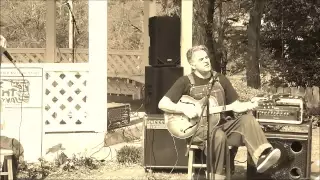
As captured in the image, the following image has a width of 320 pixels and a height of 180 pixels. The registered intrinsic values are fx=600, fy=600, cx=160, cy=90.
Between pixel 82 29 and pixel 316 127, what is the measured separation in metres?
15.2

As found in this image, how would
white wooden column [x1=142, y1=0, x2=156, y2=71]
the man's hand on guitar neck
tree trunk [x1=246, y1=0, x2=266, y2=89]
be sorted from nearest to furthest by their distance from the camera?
1. the man's hand on guitar neck
2. white wooden column [x1=142, y1=0, x2=156, y2=71]
3. tree trunk [x1=246, y1=0, x2=266, y2=89]

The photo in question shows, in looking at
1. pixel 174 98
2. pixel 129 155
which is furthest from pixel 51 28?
pixel 174 98

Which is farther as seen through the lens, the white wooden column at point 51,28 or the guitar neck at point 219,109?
the white wooden column at point 51,28

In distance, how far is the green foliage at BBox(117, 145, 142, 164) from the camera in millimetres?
6554

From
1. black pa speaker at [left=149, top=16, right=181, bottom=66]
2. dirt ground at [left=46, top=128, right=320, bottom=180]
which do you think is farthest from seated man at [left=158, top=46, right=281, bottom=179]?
black pa speaker at [left=149, top=16, right=181, bottom=66]

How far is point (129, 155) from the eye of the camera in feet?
21.6

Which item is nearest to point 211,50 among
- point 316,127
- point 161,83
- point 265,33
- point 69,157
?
point 265,33

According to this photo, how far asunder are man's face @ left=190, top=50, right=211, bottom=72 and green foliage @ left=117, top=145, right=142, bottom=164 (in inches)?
72.8

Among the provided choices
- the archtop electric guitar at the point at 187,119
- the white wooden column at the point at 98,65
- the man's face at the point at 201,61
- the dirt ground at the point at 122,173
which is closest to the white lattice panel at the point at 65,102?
the white wooden column at the point at 98,65

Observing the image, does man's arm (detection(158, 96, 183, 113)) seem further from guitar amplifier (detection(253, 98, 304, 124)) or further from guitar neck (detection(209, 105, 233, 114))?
guitar amplifier (detection(253, 98, 304, 124))

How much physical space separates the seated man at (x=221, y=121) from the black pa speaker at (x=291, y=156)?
0.38 meters

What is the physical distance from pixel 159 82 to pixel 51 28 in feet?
12.8

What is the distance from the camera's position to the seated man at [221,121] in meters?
4.73

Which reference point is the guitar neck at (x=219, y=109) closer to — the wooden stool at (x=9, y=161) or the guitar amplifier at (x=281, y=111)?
the guitar amplifier at (x=281, y=111)
